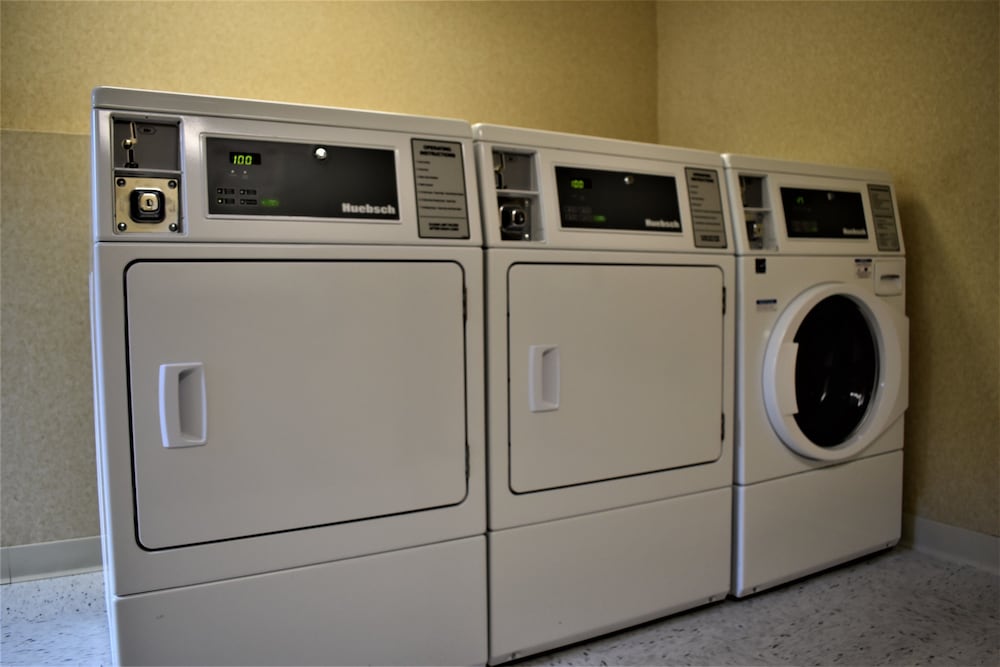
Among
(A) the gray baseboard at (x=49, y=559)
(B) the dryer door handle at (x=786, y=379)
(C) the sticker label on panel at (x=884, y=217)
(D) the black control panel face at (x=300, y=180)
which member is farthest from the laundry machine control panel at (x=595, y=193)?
(A) the gray baseboard at (x=49, y=559)

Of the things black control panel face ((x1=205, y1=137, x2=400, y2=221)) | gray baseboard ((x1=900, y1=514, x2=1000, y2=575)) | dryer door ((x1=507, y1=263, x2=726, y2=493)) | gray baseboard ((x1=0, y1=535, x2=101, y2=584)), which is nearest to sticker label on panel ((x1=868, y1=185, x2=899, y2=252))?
dryer door ((x1=507, y1=263, x2=726, y2=493))

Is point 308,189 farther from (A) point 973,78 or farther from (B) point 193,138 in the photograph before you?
(A) point 973,78

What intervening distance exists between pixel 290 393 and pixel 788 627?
1588mm

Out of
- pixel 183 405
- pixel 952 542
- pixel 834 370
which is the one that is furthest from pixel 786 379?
pixel 183 405

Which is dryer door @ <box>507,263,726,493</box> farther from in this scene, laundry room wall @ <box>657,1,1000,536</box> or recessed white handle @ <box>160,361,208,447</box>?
laundry room wall @ <box>657,1,1000,536</box>

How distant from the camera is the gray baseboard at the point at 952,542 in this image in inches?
87.8

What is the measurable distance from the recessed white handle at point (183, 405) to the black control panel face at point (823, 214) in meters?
1.83

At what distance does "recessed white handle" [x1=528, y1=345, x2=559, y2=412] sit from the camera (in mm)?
1691

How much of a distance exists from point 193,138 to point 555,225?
35.4 inches

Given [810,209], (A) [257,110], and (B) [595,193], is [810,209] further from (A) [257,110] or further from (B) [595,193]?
(A) [257,110]

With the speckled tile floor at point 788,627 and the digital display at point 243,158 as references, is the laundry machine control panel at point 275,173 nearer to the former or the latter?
the digital display at point 243,158

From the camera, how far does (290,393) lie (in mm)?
1448

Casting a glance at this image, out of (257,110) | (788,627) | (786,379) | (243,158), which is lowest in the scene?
(788,627)

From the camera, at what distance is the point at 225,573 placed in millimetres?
1396
